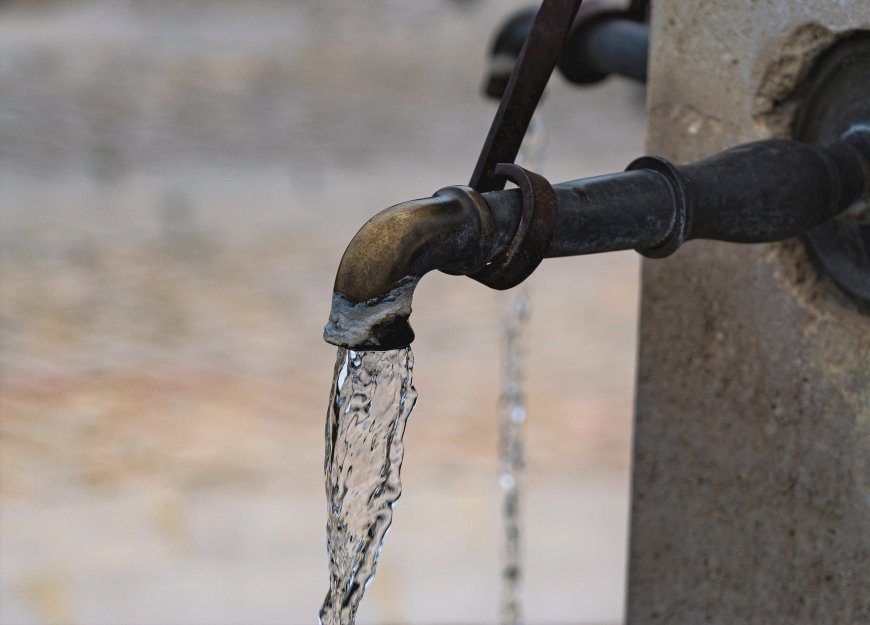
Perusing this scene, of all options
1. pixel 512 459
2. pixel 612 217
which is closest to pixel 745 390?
pixel 612 217

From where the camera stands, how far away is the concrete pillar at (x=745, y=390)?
1.30 metres

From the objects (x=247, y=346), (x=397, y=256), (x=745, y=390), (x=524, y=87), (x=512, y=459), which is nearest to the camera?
(x=397, y=256)

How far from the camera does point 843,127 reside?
1.26 m

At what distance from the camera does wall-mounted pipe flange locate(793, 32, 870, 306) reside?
123 centimetres

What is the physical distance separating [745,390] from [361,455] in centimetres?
50

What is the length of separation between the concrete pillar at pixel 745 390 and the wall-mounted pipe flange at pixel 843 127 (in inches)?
0.8

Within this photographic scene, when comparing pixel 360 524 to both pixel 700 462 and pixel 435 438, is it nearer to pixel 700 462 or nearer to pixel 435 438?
pixel 700 462

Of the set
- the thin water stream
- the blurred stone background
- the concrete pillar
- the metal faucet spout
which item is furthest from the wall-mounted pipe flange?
the blurred stone background

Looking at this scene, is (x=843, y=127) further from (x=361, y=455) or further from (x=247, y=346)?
(x=247, y=346)

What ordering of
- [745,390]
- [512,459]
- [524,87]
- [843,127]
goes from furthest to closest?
1. [512,459]
2. [745,390]
3. [843,127]
4. [524,87]

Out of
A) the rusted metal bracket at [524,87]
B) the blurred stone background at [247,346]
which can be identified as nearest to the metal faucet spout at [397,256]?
the rusted metal bracket at [524,87]

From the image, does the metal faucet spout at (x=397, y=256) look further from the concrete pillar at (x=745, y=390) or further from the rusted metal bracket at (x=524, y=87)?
the concrete pillar at (x=745, y=390)

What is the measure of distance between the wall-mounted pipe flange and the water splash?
1.56ft

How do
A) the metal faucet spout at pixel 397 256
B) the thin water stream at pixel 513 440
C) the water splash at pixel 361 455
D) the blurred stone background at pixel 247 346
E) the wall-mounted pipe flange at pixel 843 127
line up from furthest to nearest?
the blurred stone background at pixel 247 346, the thin water stream at pixel 513 440, the wall-mounted pipe flange at pixel 843 127, the water splash at pixel 361 455, the metal faucet spout at pixel 397 256
